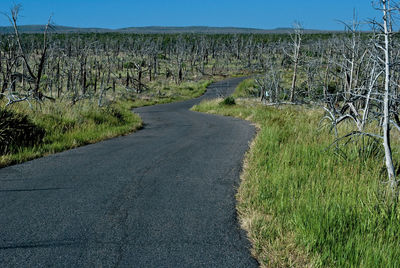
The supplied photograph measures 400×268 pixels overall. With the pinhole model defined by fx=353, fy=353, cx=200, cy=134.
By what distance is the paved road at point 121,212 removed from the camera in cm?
337

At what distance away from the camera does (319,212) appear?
3.79m

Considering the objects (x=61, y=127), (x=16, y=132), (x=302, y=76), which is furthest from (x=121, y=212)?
(x=302, y=76)

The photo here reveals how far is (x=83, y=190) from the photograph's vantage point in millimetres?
5312

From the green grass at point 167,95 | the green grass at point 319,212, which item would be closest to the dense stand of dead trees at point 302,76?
the green grass at point 319,212

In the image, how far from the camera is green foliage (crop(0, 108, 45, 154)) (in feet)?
26.4

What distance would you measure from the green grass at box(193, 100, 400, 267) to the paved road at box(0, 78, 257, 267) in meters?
0.28

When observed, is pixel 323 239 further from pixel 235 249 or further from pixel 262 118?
pixel 262 118

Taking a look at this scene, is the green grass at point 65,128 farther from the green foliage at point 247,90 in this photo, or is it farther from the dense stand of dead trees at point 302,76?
the green foliage at point 247,90

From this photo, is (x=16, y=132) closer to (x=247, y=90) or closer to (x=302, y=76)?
(x=247, y=90)

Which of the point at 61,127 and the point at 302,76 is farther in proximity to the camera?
the point at 302,76

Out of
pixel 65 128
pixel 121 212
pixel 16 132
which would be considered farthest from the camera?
pixel 65 128

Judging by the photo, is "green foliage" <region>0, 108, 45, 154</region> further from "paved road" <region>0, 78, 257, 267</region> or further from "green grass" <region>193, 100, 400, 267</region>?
"green grass" <region>193, 100, 400, 267</region>

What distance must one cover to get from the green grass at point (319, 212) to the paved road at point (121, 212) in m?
0.28

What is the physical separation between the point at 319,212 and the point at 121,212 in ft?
7.79
